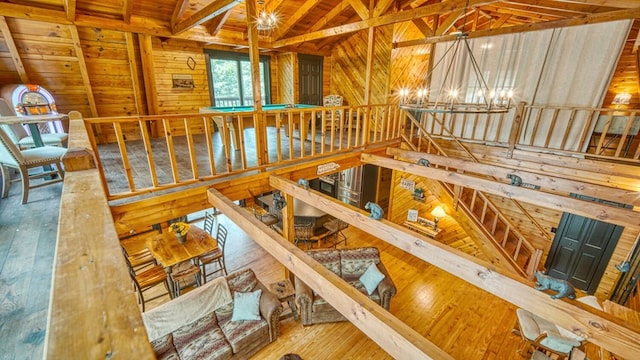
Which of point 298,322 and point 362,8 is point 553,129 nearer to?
point 362,8

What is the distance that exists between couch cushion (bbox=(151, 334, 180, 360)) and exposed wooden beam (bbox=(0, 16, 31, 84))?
16.3 ft

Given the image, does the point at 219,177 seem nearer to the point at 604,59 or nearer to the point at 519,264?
the point at 519,264

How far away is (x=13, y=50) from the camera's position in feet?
14.4

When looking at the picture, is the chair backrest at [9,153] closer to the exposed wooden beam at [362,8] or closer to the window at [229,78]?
the window at [229,78]

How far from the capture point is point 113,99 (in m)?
5.53

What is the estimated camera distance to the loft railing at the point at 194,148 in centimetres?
300

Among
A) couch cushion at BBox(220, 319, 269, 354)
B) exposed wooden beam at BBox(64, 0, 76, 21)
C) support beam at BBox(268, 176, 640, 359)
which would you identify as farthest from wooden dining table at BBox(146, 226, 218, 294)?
exposed wooden beam at BBox(64, 0, 76, 21)

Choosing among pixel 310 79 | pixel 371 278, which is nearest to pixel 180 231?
pixel 371 278

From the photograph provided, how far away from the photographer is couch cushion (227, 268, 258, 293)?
443 centimetres

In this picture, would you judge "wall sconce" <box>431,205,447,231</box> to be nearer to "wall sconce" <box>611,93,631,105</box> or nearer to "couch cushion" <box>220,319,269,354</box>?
"wall sconce" <box>611,93,631,105</box>

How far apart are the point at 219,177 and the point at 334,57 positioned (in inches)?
257

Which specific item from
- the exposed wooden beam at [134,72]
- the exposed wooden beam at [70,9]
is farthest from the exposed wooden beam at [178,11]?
the exposed wooden beam at [70,9]

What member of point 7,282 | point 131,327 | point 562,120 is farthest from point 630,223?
point 7,282

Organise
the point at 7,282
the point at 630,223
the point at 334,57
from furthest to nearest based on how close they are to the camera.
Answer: the point at 334,57, the point at 630,223, the point at 7,282
